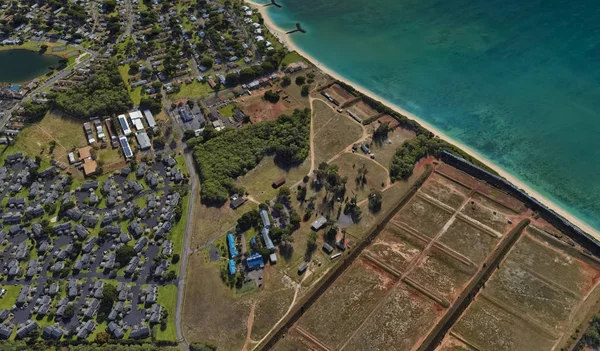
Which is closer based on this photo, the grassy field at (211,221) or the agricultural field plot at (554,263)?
the agricultural field plot at (554,263)

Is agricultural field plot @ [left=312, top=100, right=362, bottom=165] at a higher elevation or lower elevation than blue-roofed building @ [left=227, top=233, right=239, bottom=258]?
higher

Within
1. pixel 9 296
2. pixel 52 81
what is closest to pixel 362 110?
pixel 9 296

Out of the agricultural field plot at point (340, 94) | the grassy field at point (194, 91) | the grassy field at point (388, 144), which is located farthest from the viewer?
the grassy field at point (194, 91)

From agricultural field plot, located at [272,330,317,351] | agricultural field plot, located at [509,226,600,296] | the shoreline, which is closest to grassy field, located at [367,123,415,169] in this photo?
the shoreline

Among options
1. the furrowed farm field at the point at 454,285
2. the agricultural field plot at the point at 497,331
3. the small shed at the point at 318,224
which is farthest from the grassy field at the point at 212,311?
the agricultural field plot at the point at 497,331

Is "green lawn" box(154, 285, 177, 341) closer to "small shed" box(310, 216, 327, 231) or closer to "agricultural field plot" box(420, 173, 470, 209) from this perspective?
"small shed" box(310, 216, 327, 231)

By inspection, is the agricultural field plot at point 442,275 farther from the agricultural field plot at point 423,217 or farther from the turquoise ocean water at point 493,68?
the turquoise ocean water at point 493,68
